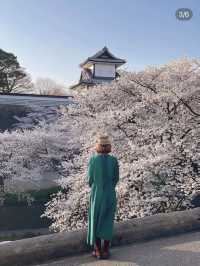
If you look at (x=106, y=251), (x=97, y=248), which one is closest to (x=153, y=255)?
(x=106, y=251)

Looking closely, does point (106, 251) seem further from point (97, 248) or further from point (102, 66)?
point (102, 66)

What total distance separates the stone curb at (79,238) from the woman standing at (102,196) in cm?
43

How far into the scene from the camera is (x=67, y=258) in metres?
4.16

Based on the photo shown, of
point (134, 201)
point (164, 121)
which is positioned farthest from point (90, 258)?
point (164, 121)

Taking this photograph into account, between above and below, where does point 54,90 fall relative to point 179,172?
above

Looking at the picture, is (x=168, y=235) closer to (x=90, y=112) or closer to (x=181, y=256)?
(x=181, y=256)

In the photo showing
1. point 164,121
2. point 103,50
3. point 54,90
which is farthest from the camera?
point 54,90

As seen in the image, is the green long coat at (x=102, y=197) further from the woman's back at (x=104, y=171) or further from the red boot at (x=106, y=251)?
the red boot at (x=106, y=251)

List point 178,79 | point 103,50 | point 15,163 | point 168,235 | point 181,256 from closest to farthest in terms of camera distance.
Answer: point 181,256 → point 168,235 → point 178,79 → point 15,163 → point 103,50

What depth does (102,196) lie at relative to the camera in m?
3.90

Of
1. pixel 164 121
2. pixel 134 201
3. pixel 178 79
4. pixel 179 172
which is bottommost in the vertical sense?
pixel 134 201

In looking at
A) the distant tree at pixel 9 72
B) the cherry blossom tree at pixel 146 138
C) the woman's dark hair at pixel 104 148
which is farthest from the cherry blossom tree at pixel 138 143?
the distant tree at pixel 9 72

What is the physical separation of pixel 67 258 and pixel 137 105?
8.08 metres

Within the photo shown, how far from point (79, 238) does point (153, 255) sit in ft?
2.96
